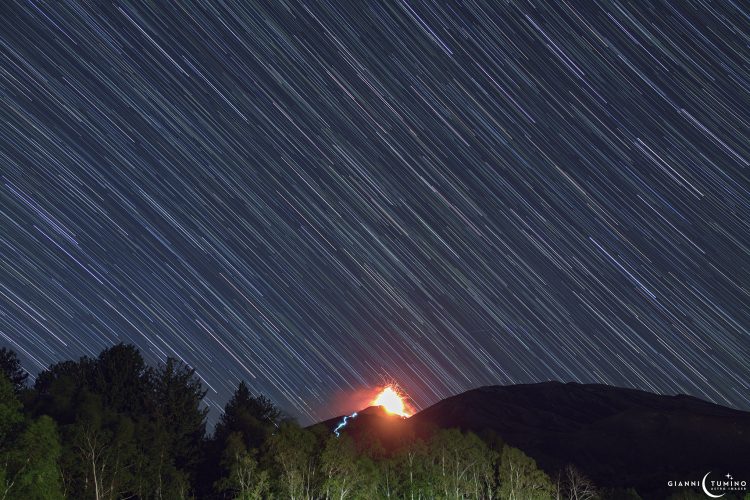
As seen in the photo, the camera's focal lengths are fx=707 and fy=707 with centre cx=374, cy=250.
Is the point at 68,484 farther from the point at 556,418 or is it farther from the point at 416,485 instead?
the point at 556,418

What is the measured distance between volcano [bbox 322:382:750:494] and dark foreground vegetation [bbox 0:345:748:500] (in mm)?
36943

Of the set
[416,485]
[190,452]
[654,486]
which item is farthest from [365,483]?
[654,486]

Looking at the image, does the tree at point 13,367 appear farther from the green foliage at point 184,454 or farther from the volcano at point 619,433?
the volcano at point 619,433

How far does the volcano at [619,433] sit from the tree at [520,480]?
37375mm

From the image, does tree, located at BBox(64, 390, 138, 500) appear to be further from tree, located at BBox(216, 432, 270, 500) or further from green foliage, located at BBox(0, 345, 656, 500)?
tree, located at BBox(216, 432, 270, 500)

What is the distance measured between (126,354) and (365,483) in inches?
1299

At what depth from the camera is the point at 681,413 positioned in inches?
6019

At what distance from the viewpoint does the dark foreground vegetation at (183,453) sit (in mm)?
37497

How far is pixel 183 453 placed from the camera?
212 feet

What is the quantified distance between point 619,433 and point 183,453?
106 meters

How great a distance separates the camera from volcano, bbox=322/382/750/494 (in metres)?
122

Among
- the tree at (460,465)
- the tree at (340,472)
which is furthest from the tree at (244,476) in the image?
the tree at (460,465)

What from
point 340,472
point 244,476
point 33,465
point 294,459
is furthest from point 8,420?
point 340,472

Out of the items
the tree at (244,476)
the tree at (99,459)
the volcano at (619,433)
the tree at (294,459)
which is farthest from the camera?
the volcano at (619,433)
